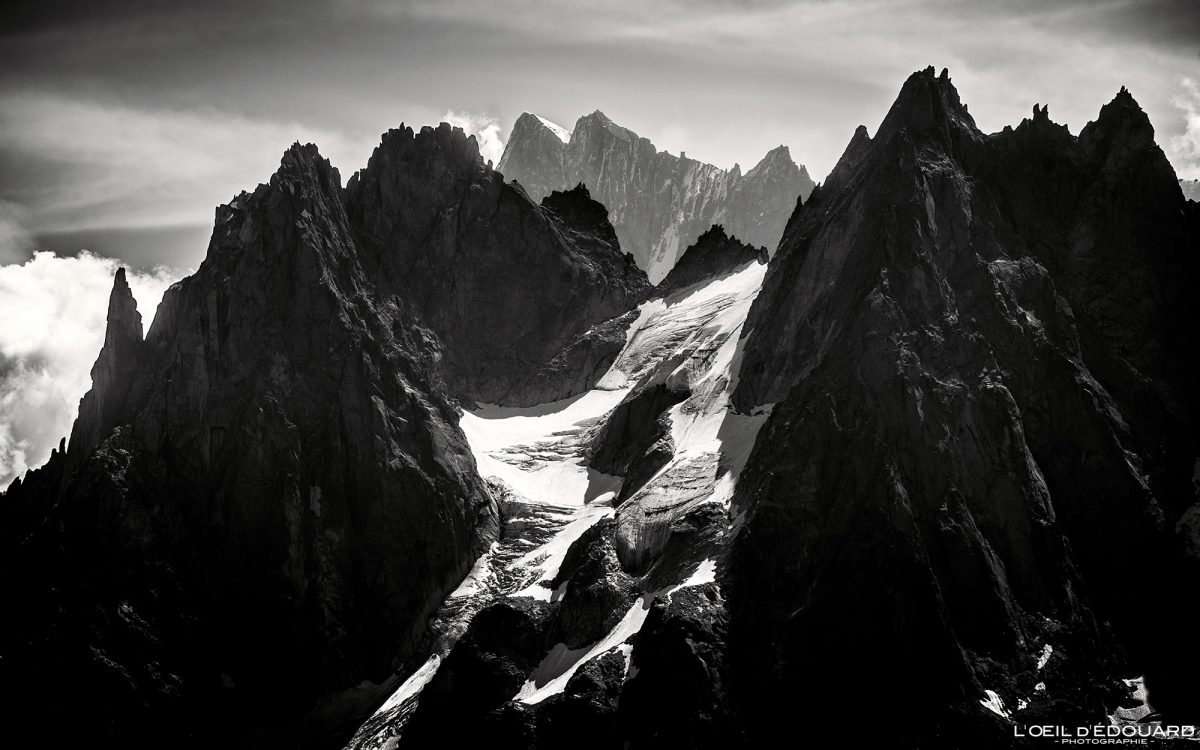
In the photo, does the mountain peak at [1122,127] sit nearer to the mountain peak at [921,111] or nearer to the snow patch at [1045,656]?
the mountain peak at [921,111]

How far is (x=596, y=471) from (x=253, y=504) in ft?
105

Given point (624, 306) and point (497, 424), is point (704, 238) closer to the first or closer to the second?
point (624, 306)

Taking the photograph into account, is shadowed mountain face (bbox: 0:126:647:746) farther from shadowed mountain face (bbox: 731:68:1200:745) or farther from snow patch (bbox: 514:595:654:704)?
shadowed mountain face (bbox: 731:68:1200:745)

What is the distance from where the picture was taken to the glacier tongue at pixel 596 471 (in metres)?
105

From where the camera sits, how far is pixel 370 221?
149 metres

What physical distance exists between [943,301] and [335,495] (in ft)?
169

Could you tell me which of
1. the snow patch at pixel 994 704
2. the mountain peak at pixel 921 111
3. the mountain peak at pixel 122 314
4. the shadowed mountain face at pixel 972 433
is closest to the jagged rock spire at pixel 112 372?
the mountain peak at pixel 122 314

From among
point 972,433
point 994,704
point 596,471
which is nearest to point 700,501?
point 972,433

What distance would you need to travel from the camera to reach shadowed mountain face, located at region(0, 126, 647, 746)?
10912 centimetres

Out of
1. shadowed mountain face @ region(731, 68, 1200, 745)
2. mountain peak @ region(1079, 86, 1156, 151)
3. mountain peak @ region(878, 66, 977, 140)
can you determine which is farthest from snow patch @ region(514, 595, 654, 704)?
mountain peak @ region(1079, 86, 1156, 151)

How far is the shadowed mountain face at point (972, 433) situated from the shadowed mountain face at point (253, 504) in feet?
98.5

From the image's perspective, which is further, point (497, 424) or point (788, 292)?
point (497, 424)

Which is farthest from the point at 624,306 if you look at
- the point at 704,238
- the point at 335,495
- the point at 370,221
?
the point at 335,495

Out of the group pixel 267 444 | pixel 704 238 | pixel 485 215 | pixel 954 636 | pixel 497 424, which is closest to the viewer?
pixel 954 636
